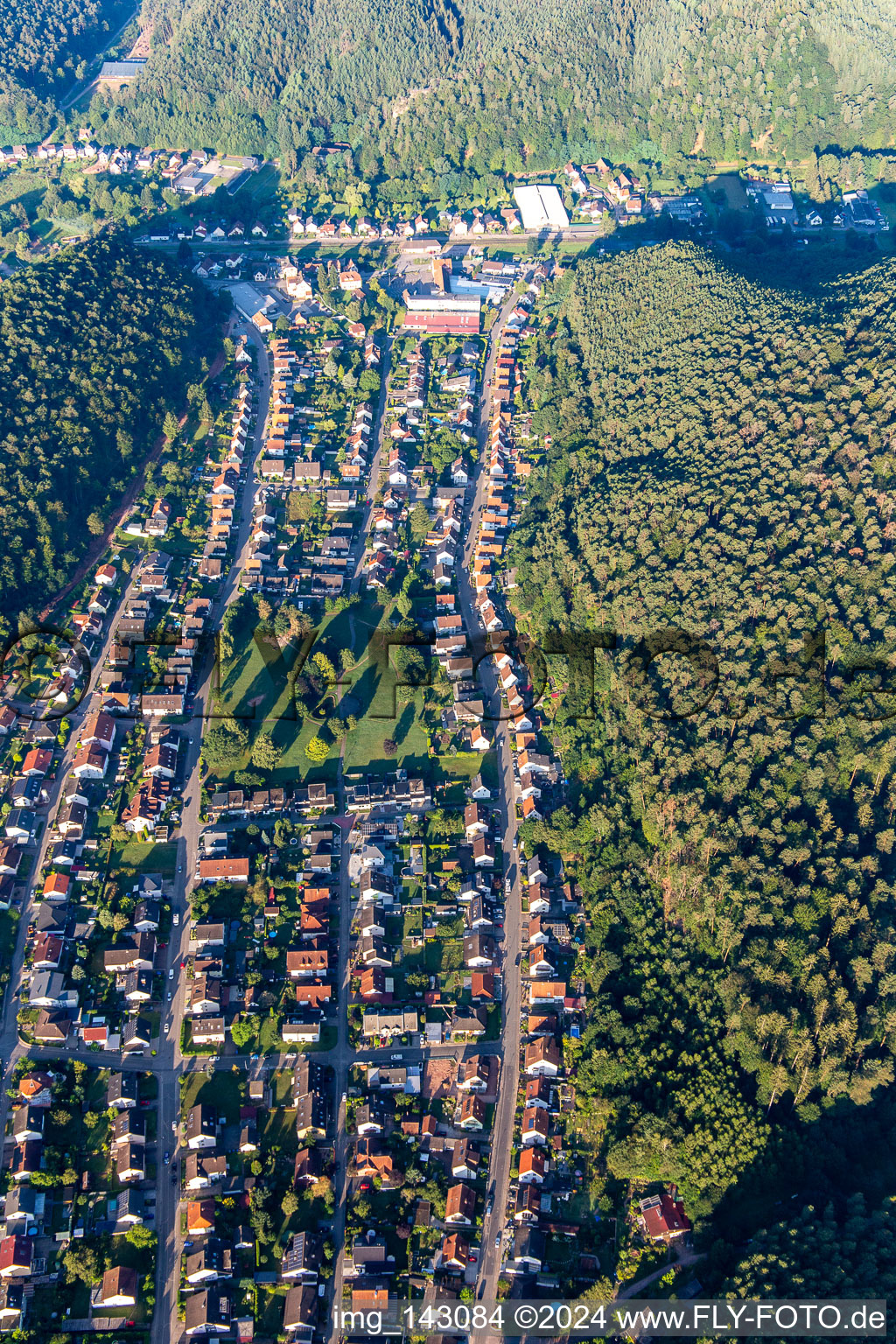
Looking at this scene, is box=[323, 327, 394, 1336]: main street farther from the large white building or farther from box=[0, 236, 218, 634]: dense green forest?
the large white building

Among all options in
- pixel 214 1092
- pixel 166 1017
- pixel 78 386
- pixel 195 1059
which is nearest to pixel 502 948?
pixel 214 1092

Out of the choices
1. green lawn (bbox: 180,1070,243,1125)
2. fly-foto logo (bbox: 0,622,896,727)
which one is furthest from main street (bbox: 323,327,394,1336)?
fly-foto logo (bbox: 0,622,896,727)

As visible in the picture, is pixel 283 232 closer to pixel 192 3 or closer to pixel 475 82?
pixel 475 82

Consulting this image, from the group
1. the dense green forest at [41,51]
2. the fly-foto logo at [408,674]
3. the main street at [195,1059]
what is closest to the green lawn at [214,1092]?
the main street at [195,1059]

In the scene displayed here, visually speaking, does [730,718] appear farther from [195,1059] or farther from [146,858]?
[146,858]

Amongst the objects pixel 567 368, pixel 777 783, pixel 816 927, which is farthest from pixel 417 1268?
pixel 567 368

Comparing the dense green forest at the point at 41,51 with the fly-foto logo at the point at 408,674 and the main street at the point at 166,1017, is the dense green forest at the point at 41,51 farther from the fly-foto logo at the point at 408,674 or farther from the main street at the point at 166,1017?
the fly-foto logo at the point at 408,674
